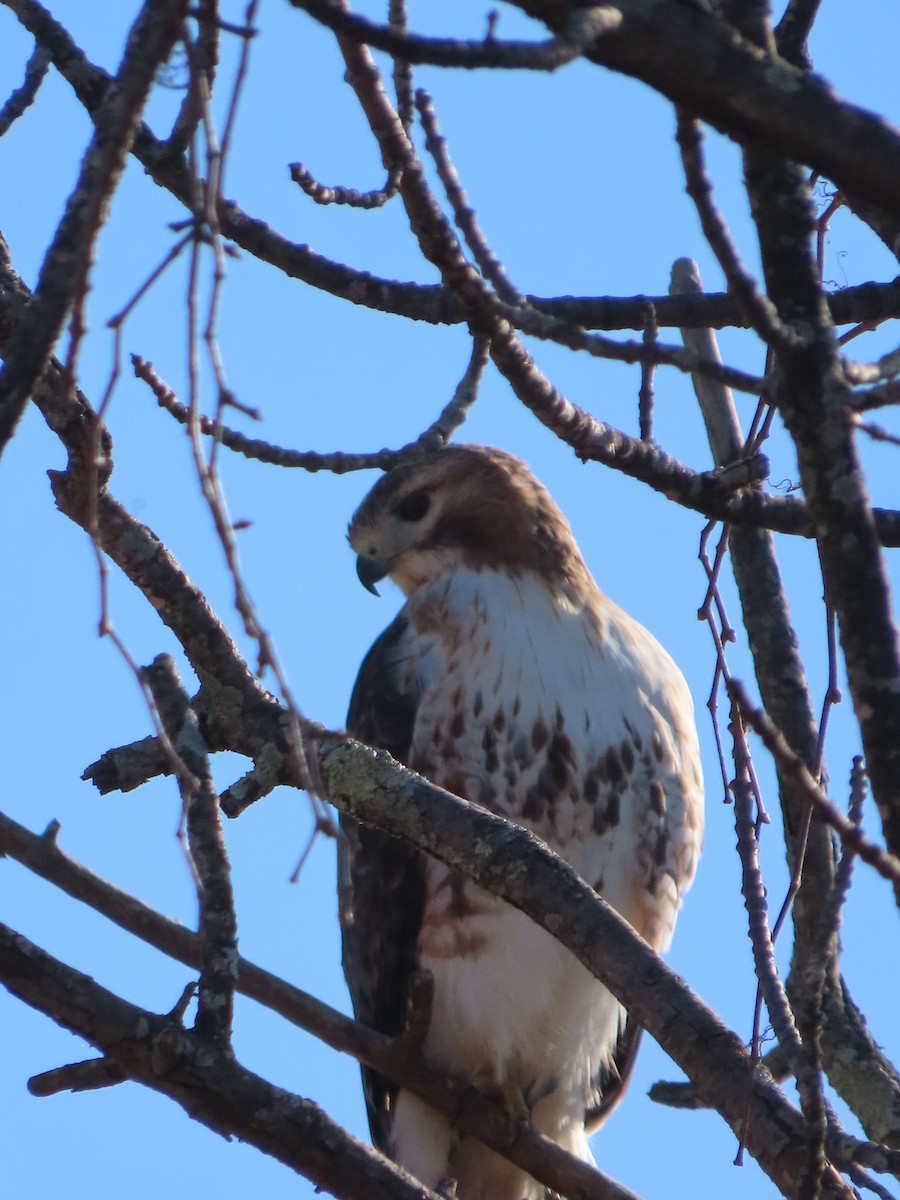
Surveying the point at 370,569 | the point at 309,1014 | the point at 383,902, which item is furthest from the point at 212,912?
the point at 370,569

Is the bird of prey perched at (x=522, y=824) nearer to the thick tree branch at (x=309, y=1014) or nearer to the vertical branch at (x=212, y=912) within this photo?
the thick tree branch at (x=309, y=1014)

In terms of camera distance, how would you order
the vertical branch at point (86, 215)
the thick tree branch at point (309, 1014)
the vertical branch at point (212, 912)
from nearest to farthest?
1. the vertical branch at point (86, 215)
2. the vertical branch at point (212, 912)
3. the thick tree branch at point (309, 1014)

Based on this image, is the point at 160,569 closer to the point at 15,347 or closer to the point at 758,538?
the point at 15,347

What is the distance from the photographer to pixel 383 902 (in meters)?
4.95

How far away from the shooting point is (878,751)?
5.38 feet

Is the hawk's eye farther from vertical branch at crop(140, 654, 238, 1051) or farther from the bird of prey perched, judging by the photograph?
vertical branch at crop(140, 654, 238, 1051)

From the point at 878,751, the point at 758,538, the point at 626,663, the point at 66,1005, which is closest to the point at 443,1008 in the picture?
the point at 626,663

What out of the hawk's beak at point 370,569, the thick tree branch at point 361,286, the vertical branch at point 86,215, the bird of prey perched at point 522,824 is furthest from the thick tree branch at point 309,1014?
the hawk's beak at point 370,569

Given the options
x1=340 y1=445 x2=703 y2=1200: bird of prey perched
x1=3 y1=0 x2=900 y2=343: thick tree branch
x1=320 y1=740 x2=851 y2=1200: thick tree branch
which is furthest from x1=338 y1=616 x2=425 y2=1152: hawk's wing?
x1=320 y1=740 x2=851 y2=1200: thick tree branch

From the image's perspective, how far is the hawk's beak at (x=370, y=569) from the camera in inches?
213

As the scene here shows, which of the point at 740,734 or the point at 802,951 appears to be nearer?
the point at 740,734

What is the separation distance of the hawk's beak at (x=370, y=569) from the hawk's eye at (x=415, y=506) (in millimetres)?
170

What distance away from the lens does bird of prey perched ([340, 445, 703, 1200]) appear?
4762 millimetres

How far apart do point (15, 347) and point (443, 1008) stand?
350 cm
